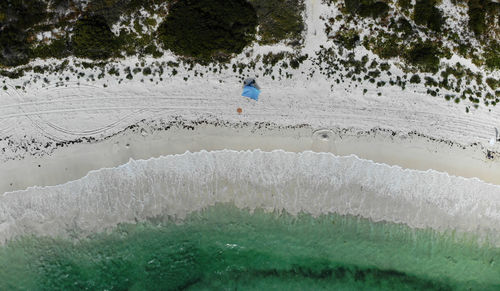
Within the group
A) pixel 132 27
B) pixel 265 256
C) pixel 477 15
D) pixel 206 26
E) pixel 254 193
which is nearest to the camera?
pixel 206 26

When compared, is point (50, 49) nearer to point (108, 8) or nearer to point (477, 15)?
point (108, 8)

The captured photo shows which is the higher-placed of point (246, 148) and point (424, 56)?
point (424, 56)

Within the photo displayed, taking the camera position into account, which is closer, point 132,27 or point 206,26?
point 206,26

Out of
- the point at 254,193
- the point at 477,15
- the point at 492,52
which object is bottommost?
the point at 254,193

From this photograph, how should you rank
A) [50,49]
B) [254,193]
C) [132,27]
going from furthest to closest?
[254,193] → [132,27] → [50,49]

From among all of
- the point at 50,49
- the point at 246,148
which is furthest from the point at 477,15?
the point at 50,49

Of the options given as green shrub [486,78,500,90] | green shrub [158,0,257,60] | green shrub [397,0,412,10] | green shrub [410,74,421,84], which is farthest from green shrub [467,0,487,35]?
green shrub [158,0,257,60]

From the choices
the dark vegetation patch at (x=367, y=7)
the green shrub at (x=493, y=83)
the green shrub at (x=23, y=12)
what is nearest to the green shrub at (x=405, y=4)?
the dark vegetation patch at (x=367, y=7)
